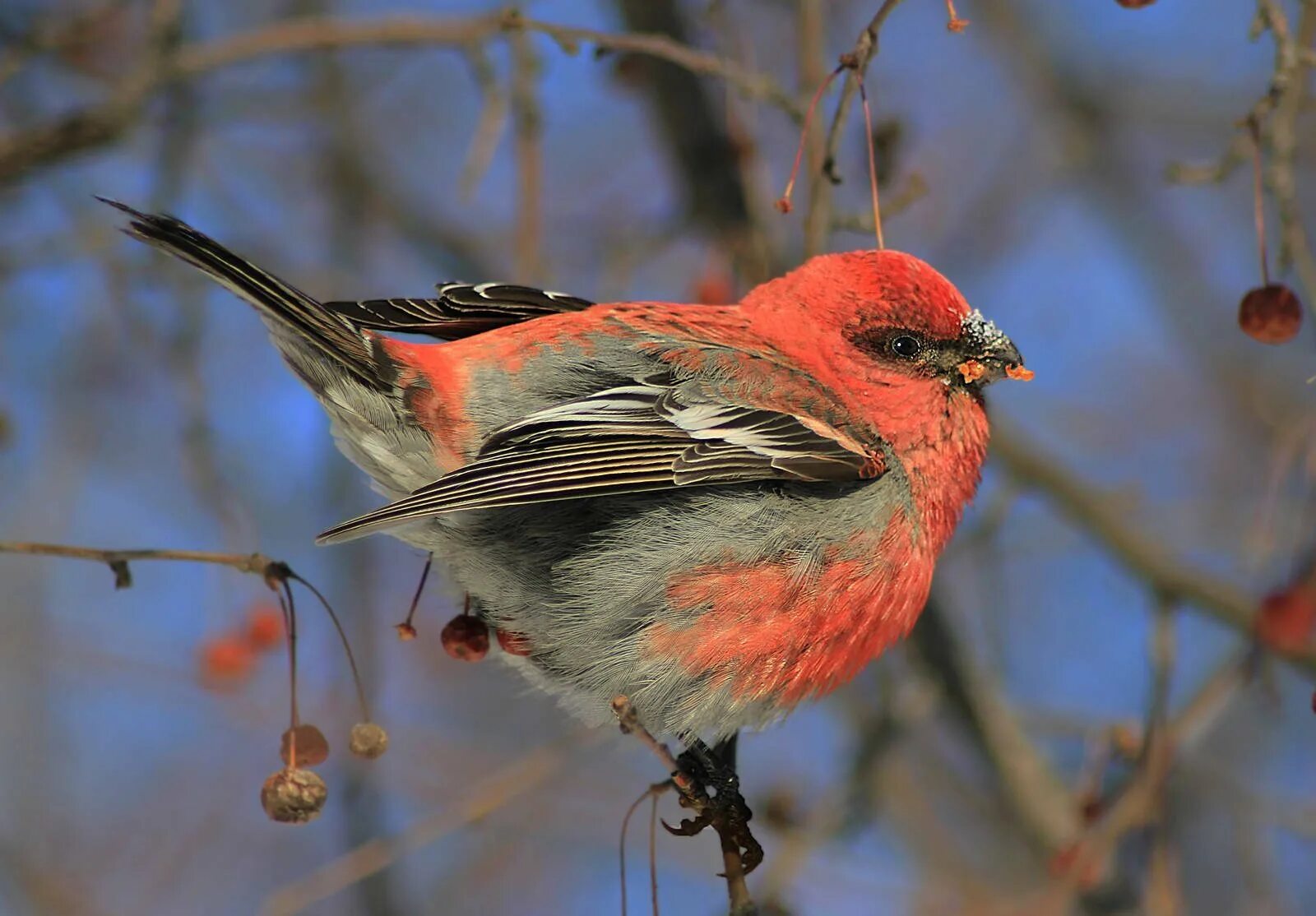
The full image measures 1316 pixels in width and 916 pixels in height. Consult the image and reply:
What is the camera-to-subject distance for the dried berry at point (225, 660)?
14.5 feet

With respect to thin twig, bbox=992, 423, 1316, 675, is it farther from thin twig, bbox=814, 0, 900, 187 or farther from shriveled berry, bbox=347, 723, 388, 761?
shriveled berry, bbox=347, 723, 388, 761

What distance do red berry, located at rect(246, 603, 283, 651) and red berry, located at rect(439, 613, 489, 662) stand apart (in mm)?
1481

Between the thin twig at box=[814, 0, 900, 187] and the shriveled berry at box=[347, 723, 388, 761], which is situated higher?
the thin twig at box=[814, 0, 900, 187]

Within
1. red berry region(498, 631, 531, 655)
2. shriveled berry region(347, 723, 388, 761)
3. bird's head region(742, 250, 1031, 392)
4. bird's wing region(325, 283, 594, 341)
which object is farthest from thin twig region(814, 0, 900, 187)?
shriveled berry region(347, 723, 388, 761)

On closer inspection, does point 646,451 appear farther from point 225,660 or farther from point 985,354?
point 225,660

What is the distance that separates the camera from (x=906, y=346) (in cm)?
346

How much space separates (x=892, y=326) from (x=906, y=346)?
65 millimetres

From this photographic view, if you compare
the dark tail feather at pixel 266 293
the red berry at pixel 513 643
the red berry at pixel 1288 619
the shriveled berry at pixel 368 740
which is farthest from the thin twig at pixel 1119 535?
the shriveled berry at pixel 368 740

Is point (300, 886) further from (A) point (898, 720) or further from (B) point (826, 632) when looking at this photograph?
(A) point (898, 720)

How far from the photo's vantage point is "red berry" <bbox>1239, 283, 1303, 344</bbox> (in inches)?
121

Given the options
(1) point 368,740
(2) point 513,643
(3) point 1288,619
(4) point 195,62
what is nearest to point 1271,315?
(3) point 1288,619

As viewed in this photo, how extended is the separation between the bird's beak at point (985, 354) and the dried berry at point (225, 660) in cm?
258

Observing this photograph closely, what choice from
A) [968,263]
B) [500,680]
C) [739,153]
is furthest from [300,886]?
[968,263]

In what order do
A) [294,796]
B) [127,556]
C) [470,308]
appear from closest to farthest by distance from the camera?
1. [127,556]
2. [294,796]
3. [470,308]
